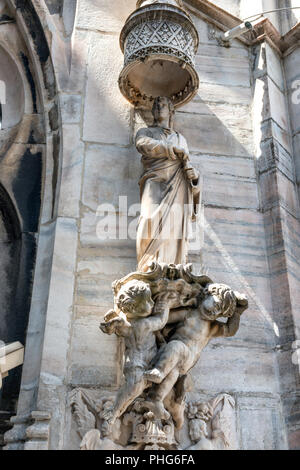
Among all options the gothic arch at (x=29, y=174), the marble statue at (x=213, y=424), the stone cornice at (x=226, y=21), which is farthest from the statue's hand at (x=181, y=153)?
the stone cornice at (x=226, y=21)

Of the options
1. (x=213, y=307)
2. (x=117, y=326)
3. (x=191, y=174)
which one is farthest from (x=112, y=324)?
(x=191, y=174)

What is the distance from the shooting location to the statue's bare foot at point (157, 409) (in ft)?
13.9

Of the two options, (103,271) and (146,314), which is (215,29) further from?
(146,314)

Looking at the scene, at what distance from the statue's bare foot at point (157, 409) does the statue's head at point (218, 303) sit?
0.71 metres

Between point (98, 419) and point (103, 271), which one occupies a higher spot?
point (103, 271)

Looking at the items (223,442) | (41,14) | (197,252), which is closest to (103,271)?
(197,252)

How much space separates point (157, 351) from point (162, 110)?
7.42ft

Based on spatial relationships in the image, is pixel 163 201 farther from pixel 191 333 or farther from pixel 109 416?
pixel 109 416

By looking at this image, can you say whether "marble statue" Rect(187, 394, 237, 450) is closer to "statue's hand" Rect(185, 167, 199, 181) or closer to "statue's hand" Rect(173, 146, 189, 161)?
"statue's hand" Rect(185, 167, 199, 181)

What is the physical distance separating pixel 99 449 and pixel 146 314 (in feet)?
3.28

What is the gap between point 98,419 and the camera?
458 cm

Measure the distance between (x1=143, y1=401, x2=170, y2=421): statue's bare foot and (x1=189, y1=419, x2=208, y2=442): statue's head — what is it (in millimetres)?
475

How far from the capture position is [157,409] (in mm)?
4234

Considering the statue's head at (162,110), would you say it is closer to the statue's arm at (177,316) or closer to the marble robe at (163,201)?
the marble robe at (163,201)
